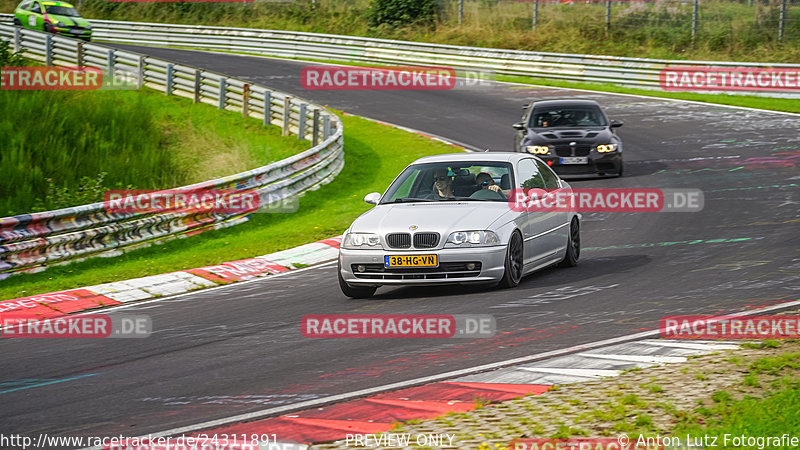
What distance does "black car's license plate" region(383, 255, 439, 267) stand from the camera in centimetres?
1052

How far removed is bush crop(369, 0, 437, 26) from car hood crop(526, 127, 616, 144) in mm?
27152

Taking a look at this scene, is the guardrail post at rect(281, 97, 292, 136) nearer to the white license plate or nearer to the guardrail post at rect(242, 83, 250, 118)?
the guardrail post at rect(242, 83, 250, 118)

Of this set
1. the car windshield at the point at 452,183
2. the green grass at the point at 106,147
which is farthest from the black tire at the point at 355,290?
the green grass at the point at 106,147

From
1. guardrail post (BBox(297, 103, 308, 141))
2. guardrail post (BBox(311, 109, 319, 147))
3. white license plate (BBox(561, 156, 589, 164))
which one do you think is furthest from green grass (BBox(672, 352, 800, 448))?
guardrail post (BBox(297, 103, 308, 141))

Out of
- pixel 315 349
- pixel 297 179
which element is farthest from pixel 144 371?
pixel 297 179

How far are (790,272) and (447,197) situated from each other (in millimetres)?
3698

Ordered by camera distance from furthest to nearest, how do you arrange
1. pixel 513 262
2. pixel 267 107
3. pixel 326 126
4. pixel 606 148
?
1. pixel 267 107
2. pixel 326 126
3. pixel 606 148
4. pixel 513 262

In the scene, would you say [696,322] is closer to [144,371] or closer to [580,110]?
[144,371]

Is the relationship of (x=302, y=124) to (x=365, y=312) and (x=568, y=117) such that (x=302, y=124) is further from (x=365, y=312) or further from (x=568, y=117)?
(x=365, y=312)

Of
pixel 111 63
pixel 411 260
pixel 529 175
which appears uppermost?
pixel 529 175

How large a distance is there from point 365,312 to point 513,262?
1.78 meters

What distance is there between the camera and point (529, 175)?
12172 mm

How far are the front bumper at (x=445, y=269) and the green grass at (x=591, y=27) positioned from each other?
28.5 m

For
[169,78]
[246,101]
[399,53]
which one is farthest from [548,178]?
[399,53]
